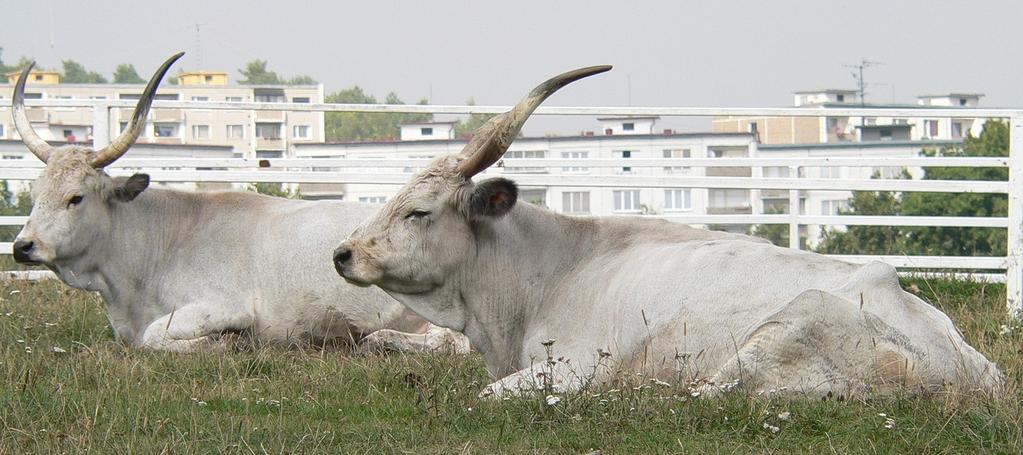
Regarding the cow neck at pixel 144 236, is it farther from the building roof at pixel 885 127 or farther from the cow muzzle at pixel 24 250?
the building roof at pixel 885 127

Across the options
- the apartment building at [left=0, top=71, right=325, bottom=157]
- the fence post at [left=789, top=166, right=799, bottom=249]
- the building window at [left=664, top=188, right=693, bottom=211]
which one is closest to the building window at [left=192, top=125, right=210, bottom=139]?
the apartment building at [left=0, top=71, right=325, bottom=157]

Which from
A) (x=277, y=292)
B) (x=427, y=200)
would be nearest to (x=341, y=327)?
(x=277, y=292)

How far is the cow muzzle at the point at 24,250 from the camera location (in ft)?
30.2

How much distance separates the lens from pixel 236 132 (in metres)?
148

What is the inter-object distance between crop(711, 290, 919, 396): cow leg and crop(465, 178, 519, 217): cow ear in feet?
5.65

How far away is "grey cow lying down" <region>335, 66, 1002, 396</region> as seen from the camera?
645cm

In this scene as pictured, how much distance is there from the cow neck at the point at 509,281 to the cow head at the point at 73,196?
3.22 m

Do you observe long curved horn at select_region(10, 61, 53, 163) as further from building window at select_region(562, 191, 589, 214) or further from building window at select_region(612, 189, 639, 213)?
building window at select_region(612, 189, 639, 213)

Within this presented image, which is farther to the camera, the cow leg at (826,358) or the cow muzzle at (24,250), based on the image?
the cow muzzle at (24,250)

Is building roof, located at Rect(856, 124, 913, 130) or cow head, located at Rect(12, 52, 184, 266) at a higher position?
building roof, located at Rect(856, 124, 913, 130)

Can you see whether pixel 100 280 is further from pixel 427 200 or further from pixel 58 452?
pixel 58 452

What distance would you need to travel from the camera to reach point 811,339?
643 centimetres

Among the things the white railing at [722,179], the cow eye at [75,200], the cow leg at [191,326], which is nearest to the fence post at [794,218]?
the white railing at [722,179]

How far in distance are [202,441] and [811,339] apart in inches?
111
